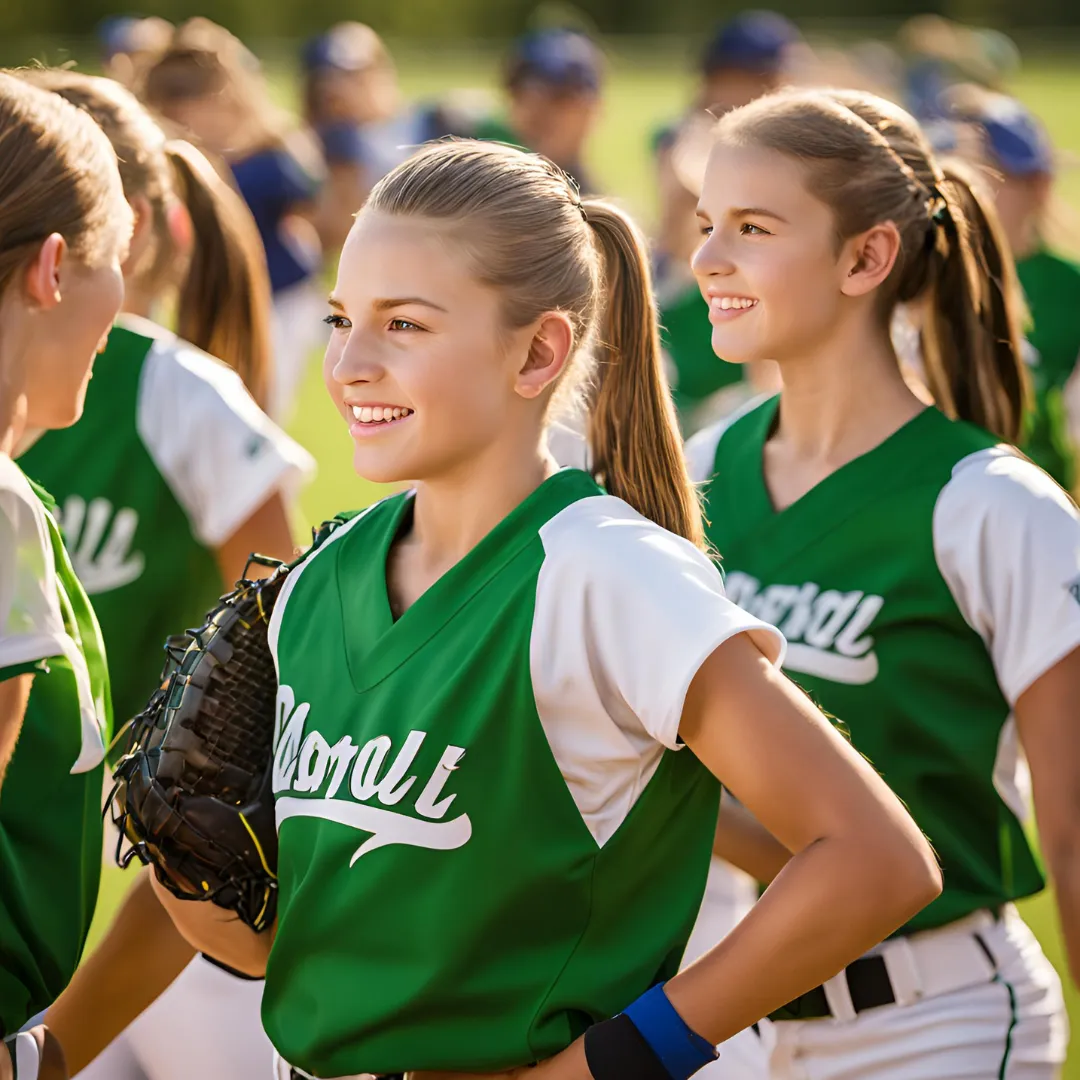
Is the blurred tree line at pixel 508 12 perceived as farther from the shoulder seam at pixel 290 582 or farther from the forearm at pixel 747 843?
the forearm at pixel 747 843

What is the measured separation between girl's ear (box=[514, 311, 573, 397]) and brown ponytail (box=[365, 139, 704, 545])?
2 cm

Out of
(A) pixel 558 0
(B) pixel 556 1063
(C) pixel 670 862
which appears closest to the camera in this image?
(B) pixel 556 1063

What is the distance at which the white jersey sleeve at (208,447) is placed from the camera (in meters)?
3.25

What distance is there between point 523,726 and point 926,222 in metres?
1.45

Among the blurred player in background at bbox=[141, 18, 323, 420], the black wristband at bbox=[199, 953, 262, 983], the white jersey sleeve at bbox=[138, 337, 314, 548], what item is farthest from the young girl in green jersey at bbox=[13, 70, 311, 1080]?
the blurred player in background at bbox=[141, 18, 323, 420]

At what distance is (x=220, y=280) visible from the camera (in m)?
3.68

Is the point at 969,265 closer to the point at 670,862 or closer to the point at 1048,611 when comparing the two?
the point at 1048,611

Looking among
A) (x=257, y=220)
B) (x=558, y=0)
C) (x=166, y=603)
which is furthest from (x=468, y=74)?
(x=166, y=603)

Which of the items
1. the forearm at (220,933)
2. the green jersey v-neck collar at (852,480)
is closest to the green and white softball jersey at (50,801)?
the forearm at (220,933)

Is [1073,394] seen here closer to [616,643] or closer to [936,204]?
[936,204]

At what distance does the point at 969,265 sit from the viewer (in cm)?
296

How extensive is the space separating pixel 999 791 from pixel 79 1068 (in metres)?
1.53

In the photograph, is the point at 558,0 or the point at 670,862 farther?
the point at 558,0

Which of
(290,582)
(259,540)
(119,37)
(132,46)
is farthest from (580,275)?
(119,37)
